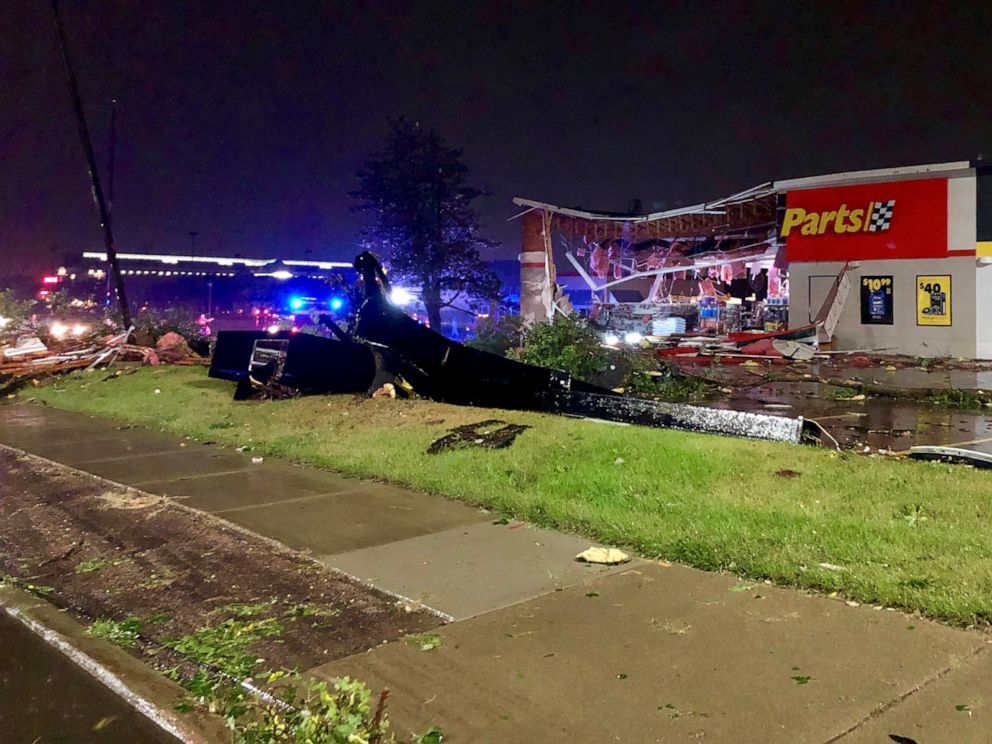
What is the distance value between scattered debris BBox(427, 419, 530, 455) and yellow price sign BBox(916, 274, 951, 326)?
16.7 metres

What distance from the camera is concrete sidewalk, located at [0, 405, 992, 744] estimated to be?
134 inches

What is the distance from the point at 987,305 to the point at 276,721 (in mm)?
22574

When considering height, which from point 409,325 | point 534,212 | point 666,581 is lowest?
point 666,581

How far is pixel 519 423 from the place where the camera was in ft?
32.7

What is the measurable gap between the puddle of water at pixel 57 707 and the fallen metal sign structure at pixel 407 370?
7440 millimetres

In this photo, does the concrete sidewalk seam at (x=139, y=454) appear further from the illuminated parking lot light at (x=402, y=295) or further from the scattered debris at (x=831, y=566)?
the illuminated parking lot light at (x=402, y=295)

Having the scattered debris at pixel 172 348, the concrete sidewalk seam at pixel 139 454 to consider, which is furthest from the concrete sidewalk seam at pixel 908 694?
the scattered debris at pixel 172 348

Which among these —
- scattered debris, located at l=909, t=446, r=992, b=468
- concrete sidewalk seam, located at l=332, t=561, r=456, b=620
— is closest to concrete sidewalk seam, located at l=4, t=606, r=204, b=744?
concrete sidewalk seam, located at l=332, t=561, r=456, b=620

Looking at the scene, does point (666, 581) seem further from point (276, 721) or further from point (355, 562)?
point (276, 721)

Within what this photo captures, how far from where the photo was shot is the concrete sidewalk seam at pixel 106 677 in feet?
12.1

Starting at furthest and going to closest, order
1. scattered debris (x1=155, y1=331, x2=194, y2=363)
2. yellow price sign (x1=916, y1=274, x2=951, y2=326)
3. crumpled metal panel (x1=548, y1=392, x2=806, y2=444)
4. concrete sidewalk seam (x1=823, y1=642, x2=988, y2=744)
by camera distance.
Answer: yellow price sign (x1=916, y1=274, x2=951, y2=326)
scattered debris (x1=155, y1=331, x2=194, y2=363)
crumpled metal panel (x1=548, y1=392, x2=806, y2=444)
concrete sidewalk seam (x1=823, y1=642, x2=988, y2=744)

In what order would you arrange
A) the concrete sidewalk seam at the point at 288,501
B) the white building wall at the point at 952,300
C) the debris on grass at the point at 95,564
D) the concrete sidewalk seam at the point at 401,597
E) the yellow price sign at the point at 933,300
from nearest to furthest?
the concrete sidewalk seam at the point at 401,597 → the debris on grass at the point at 95,564 → the concrete sidewalk seam at the point at 288,501 → the white building wall at the point at 952,300 → the yellow price sign at the point at 933,300

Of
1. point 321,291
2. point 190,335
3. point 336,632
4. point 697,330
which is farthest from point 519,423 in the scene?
point 321,291

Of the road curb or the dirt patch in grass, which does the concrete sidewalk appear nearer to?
the dirt patch in grass
